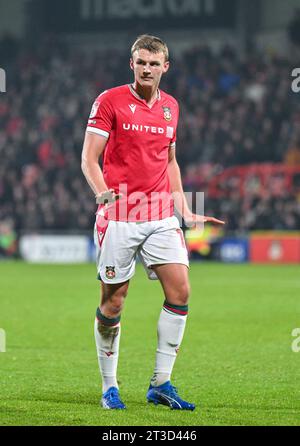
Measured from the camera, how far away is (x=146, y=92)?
6.69 metres

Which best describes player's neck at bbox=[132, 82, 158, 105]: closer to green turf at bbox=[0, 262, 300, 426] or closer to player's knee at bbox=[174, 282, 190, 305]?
player's knee at bbox=[174, 282, 190, 305]

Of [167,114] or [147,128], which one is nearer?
[147,128]

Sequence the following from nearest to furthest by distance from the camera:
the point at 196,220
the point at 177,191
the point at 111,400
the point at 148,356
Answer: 1. the point at 111,400
2. the point at 196,220
3. the point at 177,191
4. the point at 148,356

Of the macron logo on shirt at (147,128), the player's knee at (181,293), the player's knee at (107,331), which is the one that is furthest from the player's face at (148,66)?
the player's knee at (107,331)

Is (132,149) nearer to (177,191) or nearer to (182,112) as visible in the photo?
(177,191)

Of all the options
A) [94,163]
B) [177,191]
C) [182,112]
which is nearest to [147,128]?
[94,163]

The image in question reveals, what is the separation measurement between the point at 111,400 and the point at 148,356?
3.06m

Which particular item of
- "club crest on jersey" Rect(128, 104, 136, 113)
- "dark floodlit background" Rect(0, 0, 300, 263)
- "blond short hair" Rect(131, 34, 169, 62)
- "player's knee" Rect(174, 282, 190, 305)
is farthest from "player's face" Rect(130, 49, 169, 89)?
"dark floodlit background" Rect(0, 0, 300, 263)

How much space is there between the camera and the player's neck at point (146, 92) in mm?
6672

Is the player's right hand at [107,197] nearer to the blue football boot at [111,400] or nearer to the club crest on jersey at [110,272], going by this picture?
the club crest on jersey at [110,272]

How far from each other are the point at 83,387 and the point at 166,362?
1.09 metres

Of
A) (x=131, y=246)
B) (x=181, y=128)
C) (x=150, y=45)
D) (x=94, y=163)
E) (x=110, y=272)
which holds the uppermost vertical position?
(x=150, y=45)

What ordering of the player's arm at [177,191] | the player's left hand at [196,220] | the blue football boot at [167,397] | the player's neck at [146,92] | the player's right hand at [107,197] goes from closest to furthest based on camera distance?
the player's right hand at [107,197] → the blue football boot at [167,397] → the player's neck at [146,92] → the player's left hand at [196,220] → the player's arm at [177,191]

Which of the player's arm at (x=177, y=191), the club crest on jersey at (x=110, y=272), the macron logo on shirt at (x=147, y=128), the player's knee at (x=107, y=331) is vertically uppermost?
the macron logo on shirt at (x=147, y=128)
